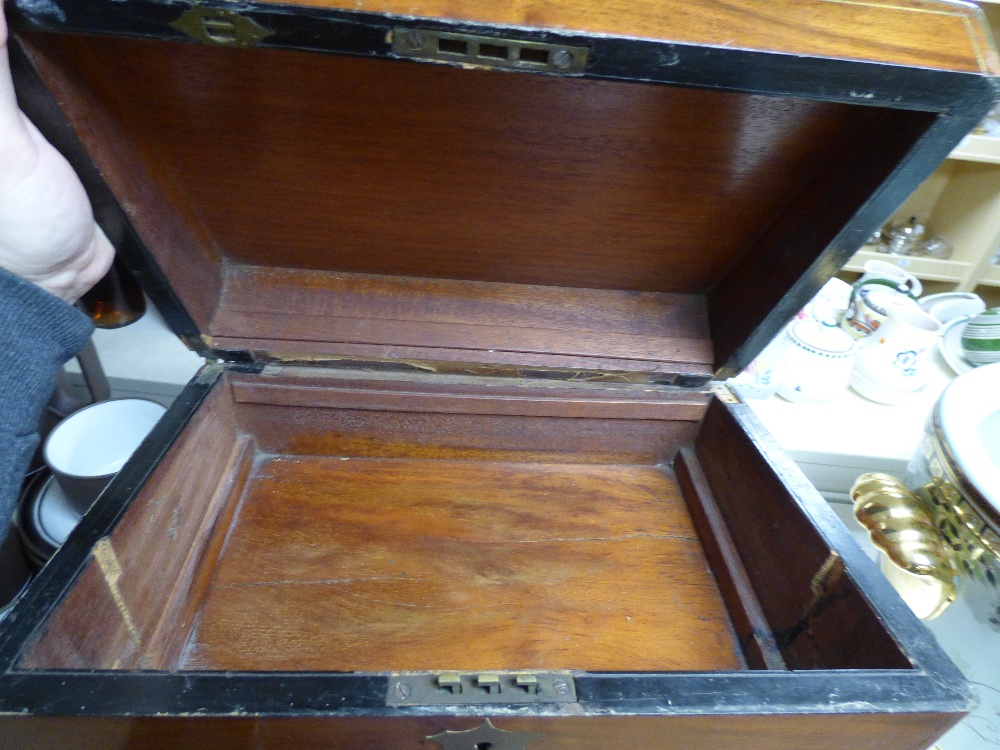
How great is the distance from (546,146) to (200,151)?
1.32 feet

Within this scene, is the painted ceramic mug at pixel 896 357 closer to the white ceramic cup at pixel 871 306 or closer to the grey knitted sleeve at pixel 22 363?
the white ceramic cup at pixel 871 306

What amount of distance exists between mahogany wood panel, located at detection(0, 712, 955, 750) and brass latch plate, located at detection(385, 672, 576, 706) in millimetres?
14

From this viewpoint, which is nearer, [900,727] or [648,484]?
[900,727]

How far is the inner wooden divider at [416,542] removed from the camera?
0.69 m

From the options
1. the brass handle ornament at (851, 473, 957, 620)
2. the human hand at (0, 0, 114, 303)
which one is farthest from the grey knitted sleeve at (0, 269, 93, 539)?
the brass handle ornament at (851, 473, 957, 620)

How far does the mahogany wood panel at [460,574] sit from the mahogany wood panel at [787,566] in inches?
2.9

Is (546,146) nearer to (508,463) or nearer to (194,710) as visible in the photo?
(508,463)

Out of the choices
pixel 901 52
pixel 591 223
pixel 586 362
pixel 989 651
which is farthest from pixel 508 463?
pixel 989 651

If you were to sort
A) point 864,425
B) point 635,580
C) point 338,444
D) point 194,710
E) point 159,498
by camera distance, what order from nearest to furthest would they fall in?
point 194,710 < point 159,498 < point 635,580 < point 338,444 < point 864,425

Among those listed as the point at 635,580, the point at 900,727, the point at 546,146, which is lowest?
the point at 635,580

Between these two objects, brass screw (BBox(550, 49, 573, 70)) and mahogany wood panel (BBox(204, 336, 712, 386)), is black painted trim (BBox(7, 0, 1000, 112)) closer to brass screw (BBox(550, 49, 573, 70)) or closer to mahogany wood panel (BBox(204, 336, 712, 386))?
brass screw (BBox(550, 49, 573, 70))

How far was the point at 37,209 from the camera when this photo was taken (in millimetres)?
542

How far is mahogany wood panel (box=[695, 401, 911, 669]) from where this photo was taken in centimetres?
60

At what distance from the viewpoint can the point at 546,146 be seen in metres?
0.67
